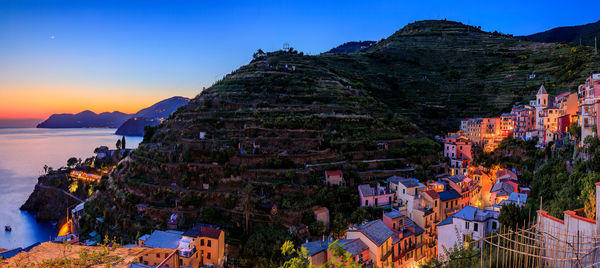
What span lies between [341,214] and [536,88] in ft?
137

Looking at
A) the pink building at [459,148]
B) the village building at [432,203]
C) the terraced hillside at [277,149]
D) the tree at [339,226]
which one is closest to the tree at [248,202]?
the terraced hillside at [277,149]

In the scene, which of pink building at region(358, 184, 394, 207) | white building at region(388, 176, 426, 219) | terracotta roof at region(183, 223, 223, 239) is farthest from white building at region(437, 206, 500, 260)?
terracotta roof at region(183, 223, 223, 239)

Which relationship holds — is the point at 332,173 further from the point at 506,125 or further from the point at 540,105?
the point at 506,125

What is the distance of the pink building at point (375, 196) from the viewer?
25.3 meters

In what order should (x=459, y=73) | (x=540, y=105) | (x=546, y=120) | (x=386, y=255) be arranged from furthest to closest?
(x=459, y=73)
(x=540, y=105)
(x=546, y=120)
(x=386, y=255)

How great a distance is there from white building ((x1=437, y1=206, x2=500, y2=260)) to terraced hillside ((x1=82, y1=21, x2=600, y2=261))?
545cm

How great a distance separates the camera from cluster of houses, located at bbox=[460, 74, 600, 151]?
21.2 m

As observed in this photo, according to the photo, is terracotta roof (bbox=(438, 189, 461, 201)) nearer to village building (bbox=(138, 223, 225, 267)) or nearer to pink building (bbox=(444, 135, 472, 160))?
pink building (bbox=(444, 135, 472, 160))

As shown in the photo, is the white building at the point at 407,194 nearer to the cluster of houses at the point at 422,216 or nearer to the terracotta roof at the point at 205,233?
the cluster of houses at the point at 422,216

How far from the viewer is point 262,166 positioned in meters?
28.6

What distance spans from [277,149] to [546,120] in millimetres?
26767

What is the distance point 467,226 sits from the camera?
62.5 feet

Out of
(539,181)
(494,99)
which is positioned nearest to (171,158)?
(539,181)

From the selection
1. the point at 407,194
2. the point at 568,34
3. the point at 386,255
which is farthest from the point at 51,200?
the point at 568,34
